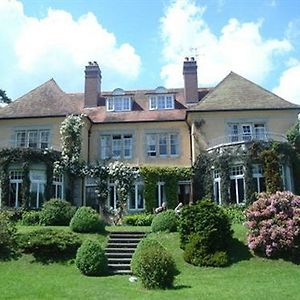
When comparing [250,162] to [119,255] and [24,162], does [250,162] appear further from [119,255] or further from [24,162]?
[24,162]

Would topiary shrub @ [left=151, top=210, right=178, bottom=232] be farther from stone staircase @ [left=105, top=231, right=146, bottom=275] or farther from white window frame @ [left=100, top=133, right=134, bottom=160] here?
white window frame @ [left=100, top=133, right=134, bottom=160]

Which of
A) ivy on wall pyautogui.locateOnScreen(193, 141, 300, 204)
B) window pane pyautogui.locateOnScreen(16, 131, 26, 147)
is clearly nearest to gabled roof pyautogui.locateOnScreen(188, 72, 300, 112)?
ivy on wall pyautogui.locateOnScreen(193, 141, 300, 204)

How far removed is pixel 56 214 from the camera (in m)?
25.3

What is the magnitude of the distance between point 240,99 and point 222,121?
2090mm

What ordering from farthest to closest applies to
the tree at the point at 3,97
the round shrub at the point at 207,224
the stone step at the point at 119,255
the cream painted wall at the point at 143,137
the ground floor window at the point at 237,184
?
the tree at the point at 3,97 → the cream painted wall at the point at 143,137 → the ground floor window at the point at 237,184 → the stone step at the point at 119,255 → the round shrub at the point at 207,224

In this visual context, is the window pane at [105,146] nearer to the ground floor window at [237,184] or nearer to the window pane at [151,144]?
the window pane at [151,144]

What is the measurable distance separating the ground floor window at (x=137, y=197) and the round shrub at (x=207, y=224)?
1190 cm

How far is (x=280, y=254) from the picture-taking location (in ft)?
62.7

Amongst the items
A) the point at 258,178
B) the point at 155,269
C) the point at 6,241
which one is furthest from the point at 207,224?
the point at 258,178

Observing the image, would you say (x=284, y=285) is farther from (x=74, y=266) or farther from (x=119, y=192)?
(x=119, y=192)

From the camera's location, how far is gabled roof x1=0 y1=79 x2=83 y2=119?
32.7 metres

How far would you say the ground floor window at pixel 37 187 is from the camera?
97.6 ft

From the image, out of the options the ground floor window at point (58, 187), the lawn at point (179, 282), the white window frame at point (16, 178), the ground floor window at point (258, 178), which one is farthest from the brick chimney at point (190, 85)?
the lawn at point (179, 282)

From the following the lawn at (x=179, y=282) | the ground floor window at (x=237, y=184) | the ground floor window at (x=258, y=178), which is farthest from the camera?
the ground floor window at (x=237, y=184)
